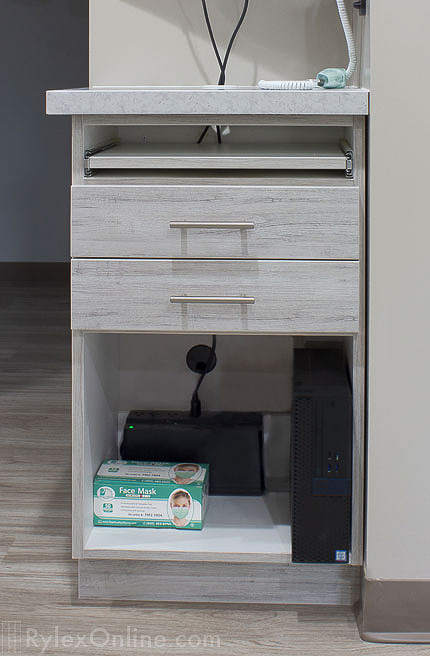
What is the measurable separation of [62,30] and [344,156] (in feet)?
13.1

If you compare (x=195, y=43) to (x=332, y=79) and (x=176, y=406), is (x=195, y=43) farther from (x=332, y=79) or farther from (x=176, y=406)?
(x=176, y=406)

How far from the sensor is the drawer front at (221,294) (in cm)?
130

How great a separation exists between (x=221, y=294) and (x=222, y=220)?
12 cm

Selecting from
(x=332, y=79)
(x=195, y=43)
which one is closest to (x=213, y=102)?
(x=332, y=79)

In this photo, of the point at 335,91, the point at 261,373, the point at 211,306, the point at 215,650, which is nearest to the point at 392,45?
the point at 335,91

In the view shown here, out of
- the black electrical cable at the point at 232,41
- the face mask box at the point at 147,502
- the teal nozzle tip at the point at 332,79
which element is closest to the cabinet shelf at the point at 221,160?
the teal nozzle tip at the point at 332,79

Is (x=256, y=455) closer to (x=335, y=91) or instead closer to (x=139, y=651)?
(x=139, y=651)

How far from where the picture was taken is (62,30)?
488 cm

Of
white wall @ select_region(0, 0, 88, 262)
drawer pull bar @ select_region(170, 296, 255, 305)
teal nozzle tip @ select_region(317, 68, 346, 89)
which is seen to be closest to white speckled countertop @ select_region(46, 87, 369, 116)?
teal nozzle tip @ select_region(317, 68, 346, 89)

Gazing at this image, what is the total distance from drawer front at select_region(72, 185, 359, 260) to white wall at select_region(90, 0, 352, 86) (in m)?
0.43

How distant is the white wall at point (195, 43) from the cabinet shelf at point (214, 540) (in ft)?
2.76

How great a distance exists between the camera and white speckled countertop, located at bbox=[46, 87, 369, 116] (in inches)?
50.0

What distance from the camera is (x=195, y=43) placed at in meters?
1.63

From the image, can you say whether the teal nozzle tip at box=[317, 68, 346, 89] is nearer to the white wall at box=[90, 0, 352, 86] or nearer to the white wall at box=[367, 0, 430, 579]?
the white wall at box=[367, 0, 430, 579]
